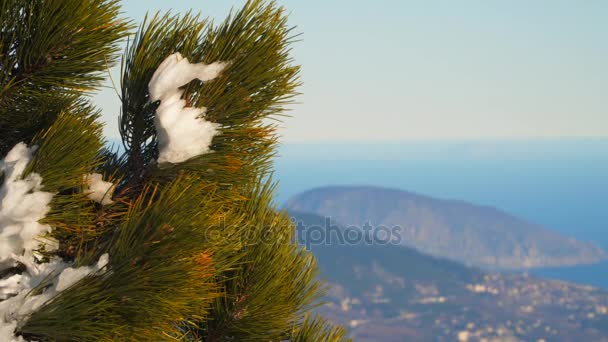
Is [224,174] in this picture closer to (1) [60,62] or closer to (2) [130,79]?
(2) [130,79]

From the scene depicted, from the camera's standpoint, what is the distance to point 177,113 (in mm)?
2664

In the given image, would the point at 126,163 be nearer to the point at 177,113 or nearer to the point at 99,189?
the point at 99,189

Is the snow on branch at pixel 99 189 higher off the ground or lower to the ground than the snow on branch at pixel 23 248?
higher

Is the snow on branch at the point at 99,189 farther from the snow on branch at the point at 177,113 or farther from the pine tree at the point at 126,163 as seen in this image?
the snow on branch at the point at 177,113

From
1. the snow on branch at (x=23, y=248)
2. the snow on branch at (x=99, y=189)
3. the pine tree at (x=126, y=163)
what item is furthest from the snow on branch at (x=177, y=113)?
the snow on branch at (x=23, y=248)

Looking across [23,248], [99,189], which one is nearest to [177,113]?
[99,189]

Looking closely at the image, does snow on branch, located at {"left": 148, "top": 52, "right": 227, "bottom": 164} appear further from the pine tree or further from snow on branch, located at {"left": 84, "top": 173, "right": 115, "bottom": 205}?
snow on branch, located at {"left": 84, "top": 173, "right": 115, "bottom": 205}

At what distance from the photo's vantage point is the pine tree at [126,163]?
223 centimetres

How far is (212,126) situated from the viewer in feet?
9.20

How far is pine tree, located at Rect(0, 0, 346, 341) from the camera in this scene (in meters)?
2.23

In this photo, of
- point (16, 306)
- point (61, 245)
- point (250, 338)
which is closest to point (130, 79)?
point (61, 245)

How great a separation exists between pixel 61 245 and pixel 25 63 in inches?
31.6

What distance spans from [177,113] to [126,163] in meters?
0.55

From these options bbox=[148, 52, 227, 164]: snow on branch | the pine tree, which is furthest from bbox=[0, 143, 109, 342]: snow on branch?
bbox=[148, 52, 227, 164]: snow on branch
